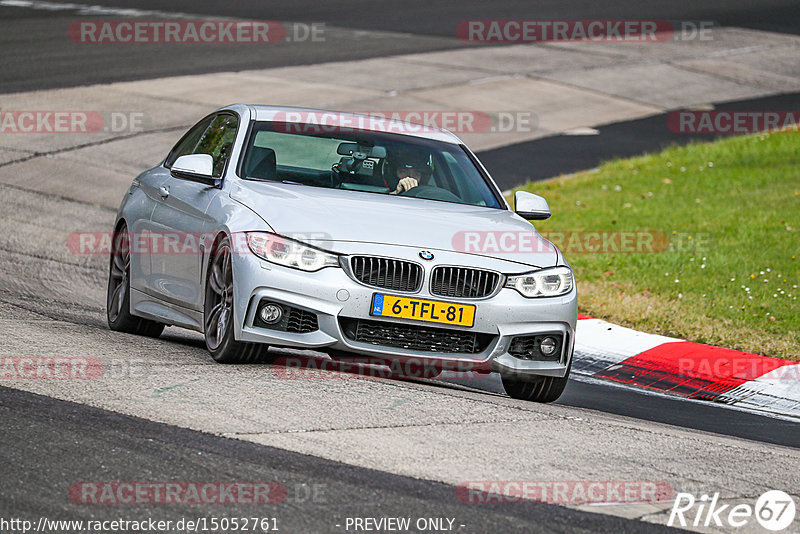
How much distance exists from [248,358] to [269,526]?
2.72m

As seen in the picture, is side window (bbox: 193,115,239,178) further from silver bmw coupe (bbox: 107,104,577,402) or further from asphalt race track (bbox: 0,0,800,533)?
asphalt race track (bbox: 0,0,800,533)

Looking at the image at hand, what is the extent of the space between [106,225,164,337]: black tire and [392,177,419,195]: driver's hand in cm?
208

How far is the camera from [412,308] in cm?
695

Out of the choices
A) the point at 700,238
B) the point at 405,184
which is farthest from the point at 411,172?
the point at 700,238

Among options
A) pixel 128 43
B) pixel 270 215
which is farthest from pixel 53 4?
pixel 270 215

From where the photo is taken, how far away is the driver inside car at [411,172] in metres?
8.17

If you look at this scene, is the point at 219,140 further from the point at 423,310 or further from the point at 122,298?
the point at 423,310

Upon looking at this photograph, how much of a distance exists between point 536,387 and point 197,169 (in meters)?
2.45

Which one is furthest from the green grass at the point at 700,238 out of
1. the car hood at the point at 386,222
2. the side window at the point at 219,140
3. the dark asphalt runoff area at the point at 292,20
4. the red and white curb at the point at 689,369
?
the dark asphalt runoff area at the point at 292,20

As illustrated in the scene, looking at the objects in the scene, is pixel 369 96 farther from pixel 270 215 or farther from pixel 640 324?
pixel 270 215

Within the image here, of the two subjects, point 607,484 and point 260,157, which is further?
point 260,157

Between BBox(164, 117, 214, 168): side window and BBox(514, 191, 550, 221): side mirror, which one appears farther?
BBox(164, 117, 214, 168): side window

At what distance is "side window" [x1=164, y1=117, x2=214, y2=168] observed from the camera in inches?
361

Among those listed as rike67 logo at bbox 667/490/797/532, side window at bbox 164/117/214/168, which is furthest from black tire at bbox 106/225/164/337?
rike67 logo at bbox 667/490/797/532
